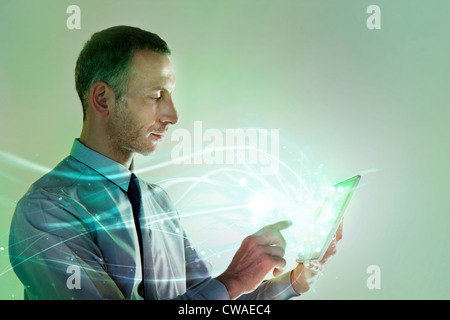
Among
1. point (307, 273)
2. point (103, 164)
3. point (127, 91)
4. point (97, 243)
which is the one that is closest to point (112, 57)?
point (127, 91)

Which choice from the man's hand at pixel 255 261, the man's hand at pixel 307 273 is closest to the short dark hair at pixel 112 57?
the man's hand at pixel 255 261

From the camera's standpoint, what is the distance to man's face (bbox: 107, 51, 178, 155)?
67.3 inches

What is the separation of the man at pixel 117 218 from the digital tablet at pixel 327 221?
0.15 meters

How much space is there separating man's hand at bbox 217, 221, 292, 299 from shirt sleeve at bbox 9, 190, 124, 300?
0.40 m

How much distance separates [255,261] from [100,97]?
33.4 inches

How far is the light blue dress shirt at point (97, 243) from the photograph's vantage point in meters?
1.41

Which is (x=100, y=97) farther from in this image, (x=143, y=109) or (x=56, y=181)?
(x=56, y=181)

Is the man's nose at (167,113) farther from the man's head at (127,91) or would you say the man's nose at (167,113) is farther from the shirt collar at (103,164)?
the shirt collar at (103,164)

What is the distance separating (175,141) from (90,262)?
120 centimetres

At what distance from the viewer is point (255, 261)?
160 cm
